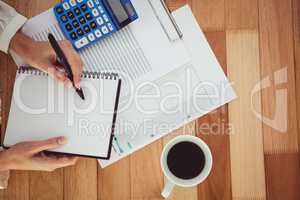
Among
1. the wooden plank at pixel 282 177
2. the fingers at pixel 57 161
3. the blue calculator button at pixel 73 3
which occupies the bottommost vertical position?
the wooden plank at pixel 282 177

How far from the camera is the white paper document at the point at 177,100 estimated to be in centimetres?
67

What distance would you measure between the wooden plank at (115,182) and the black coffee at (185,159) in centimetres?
12

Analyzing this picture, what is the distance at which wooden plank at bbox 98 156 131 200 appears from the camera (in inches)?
26.6

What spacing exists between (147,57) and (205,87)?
0.12 meters

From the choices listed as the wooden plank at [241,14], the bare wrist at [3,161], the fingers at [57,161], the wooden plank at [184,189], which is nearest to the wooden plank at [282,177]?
the wooden plank at [184,189]

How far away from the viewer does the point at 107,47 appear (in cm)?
68

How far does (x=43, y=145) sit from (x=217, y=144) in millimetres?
310

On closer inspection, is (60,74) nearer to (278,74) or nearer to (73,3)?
(73,3)

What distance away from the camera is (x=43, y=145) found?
0.60 metres

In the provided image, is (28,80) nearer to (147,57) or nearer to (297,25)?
A: (147,57)

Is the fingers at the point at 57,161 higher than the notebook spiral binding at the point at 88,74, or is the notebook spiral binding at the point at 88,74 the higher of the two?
the notebook spiral binding at the point at 88,74

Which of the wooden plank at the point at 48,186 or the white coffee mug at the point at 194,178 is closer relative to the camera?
the white coffee mug at the point at 194,178

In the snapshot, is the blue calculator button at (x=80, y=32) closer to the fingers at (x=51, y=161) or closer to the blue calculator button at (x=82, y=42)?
the blue calculator button at (x=82, y=42)

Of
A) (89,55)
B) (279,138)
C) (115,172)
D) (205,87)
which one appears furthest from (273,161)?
(89,55)
